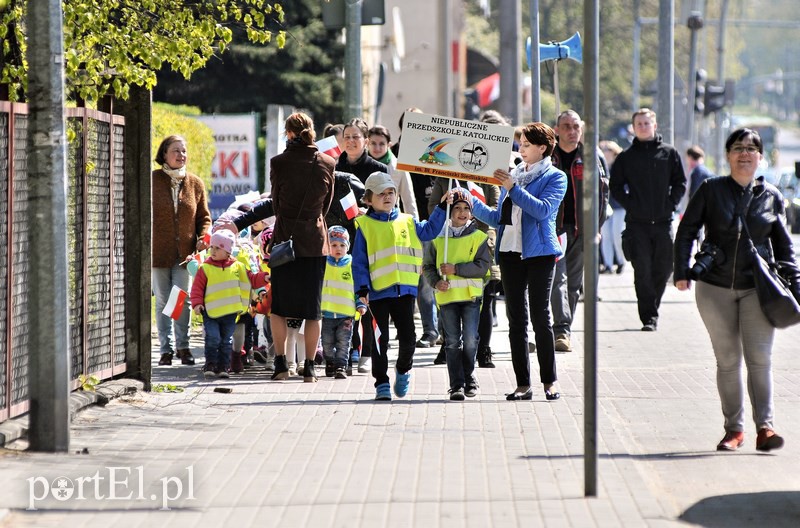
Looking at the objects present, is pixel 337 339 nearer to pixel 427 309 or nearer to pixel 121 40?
pixel 427 309

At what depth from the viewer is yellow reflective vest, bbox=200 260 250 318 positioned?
1191 cm

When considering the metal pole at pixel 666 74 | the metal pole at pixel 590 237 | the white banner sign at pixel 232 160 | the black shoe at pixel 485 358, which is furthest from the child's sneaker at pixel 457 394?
the metal pole at pixel 666 74

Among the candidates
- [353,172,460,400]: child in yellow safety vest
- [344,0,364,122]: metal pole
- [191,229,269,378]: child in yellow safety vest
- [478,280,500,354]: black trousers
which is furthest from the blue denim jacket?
[344,0,364,122]: metal pole

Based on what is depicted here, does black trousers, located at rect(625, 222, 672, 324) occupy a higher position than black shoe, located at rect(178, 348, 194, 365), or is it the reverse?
black trousers, located at rect(625, 222, 672, 324)

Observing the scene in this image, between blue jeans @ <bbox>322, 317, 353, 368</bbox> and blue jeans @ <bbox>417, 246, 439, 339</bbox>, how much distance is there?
187 cm

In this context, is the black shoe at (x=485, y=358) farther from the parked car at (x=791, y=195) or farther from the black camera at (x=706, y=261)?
the parked car at (x=791, y=195)

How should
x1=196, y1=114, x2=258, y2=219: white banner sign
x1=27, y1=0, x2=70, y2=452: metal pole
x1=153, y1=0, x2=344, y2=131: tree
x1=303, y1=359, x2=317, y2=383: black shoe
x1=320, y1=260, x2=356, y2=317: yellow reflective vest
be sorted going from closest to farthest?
1. x1=27, y1=0, x2=70, y2=452: metal pole
2. x1=303, y1=359, x2=317, y2=383: black shoe
3. x1=320, y1=260, x2=356, y2=317: yellow reflective vest
4. x1=196, y1=114, x2=258, y2=219: white banner sign
5. x1=153, y1=0, x2=344, y2=131: tree

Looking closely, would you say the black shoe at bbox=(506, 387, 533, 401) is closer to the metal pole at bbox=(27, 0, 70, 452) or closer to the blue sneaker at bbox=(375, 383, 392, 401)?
the blue sneaker at bbox=(375, 383, 392, 401)

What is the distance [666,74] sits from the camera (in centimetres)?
2091

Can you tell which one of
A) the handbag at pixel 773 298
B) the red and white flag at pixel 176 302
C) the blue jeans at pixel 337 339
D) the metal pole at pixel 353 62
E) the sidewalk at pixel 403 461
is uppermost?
the metal pole at pixel 353 62

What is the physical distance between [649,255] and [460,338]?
5368 mm

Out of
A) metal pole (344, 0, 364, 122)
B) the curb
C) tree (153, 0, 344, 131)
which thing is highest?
tree (153, 0, 344, 131)

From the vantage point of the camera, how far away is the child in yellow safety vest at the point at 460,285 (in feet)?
36.1

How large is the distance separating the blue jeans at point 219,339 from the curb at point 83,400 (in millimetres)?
981
